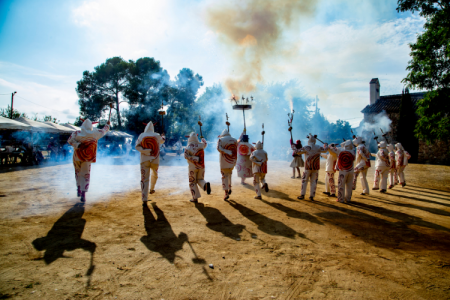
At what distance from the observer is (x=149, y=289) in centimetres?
271

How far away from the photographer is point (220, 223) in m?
5.02

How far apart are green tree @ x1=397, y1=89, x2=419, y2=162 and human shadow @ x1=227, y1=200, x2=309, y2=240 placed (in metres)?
25.0

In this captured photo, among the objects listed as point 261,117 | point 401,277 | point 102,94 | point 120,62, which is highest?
point 120,62

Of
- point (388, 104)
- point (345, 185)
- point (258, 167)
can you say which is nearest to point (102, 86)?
point (258, 167)

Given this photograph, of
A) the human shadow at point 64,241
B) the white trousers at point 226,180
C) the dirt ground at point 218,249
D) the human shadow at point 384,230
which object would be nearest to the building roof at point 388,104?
the dirt ground at point 218,249

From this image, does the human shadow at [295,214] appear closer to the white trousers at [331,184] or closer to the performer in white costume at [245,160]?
the performer in white costume at [245,160]

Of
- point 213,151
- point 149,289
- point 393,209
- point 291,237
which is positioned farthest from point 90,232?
point 213,151

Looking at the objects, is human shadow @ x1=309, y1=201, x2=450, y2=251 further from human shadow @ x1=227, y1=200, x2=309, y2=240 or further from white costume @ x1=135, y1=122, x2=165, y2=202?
white costume @ x1=135, y1=122, x2=165, y2=202

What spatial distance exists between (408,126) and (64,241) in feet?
96.2

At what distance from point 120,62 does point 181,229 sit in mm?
27761

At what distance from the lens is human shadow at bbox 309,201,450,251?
4.12 metres

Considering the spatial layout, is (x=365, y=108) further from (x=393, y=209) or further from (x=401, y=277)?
(x=401, y=277)

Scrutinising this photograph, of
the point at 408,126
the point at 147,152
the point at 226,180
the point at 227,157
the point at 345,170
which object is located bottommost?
the point at 226,180

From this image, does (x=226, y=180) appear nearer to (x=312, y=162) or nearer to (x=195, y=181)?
(x=195, y=181)
